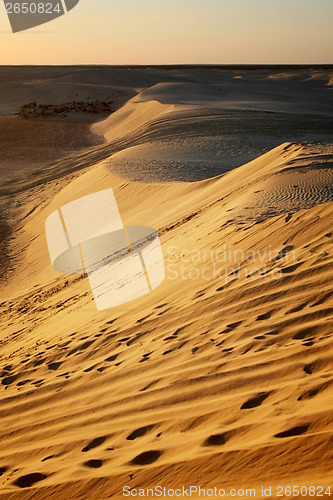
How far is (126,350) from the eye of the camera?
Result: 4480 mm

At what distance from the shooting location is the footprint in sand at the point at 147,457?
293cm

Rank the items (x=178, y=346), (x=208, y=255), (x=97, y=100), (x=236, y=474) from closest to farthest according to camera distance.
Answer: (x=236, y=474), (x=178, y=346), (x=208, y=255), (x=97, y=100)

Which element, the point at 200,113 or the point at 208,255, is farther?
the point at 200,113

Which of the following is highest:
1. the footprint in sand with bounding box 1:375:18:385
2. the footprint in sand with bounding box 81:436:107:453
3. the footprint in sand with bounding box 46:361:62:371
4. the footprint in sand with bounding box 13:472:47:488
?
the footprint in sand with bounding box 46:361:62:371

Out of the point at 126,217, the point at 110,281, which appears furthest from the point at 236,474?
the point at 126,217

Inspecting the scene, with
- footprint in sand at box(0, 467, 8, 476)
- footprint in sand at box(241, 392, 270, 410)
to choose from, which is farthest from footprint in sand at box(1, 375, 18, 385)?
footprint in sand at box(241, 392, 270, 410)

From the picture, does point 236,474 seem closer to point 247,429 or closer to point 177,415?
point 247,429

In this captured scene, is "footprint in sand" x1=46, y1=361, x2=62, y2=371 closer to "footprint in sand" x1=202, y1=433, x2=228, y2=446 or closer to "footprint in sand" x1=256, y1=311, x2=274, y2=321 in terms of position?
"footprint in sand" x1=256, y1=311, x2=274, y2=321

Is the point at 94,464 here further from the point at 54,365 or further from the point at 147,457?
the point at 54,365

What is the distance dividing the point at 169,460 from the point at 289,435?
1.93 ft

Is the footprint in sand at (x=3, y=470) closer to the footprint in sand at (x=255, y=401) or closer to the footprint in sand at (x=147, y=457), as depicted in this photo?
the footprint in sand at (x=147, y=457)

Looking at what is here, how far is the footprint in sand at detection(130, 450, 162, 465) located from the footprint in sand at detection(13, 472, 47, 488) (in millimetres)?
557

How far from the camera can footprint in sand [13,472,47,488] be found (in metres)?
3.18

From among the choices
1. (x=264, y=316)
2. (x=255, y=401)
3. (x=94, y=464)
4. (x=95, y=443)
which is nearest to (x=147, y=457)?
(x=94, y=464)
